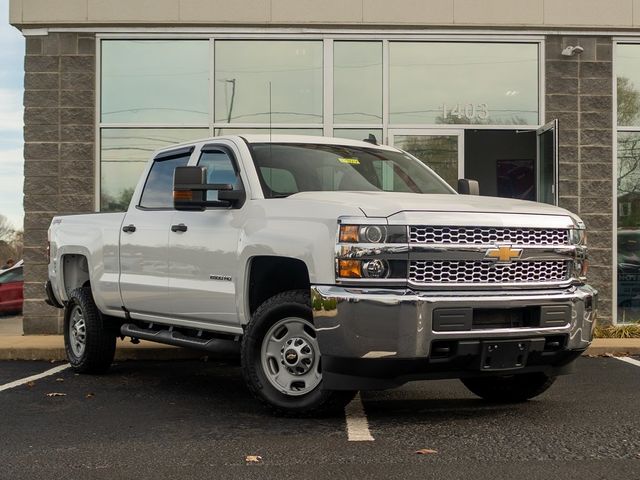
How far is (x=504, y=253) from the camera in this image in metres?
5.93

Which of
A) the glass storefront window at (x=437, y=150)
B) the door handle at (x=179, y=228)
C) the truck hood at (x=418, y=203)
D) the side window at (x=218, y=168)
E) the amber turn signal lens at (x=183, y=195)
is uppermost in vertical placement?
the glass storefront window at (x=437, y=150)

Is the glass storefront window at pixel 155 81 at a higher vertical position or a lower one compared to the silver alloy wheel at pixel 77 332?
higher

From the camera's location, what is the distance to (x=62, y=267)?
929cm

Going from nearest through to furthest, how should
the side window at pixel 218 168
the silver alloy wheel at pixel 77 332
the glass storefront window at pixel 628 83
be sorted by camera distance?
1. the side window at pixel 218 168
2. the silver alloy wheel at pixel 77 332
3. the glass storefront window at pixel 628 83

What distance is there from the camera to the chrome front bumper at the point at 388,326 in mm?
5598

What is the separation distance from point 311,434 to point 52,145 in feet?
26.9

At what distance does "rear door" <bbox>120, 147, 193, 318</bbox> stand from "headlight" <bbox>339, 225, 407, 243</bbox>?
2.22m

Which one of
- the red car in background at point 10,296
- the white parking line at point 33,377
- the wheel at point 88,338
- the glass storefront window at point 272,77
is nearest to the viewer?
the white parking line at point 33,377

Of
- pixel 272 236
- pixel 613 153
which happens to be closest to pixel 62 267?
pixel 272 236

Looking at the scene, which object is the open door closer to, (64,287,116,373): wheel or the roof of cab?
the roof of cab

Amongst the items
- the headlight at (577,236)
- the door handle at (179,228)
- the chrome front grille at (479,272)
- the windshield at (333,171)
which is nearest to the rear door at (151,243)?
the door handle at (179,228)

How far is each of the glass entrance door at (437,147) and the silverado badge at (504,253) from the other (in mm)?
7060

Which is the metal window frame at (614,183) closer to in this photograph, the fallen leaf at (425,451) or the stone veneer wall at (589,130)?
the stone veneer wall at (589,130)

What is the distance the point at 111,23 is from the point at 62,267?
4.67 metres
